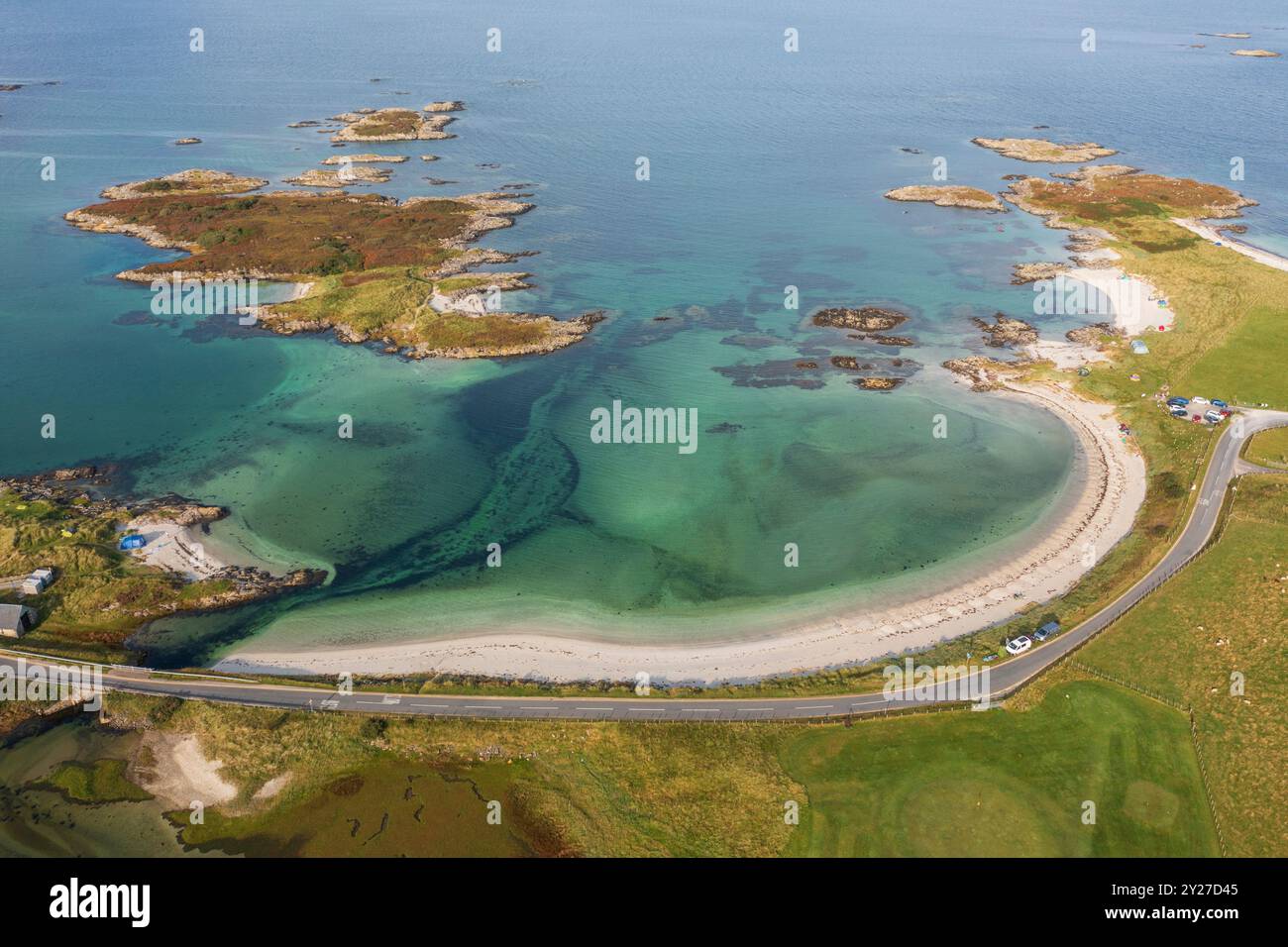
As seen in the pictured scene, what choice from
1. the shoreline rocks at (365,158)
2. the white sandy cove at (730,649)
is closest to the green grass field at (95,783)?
the white sandy cove at (730,649)

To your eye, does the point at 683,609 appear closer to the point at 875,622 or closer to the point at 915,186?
the point at 875,622

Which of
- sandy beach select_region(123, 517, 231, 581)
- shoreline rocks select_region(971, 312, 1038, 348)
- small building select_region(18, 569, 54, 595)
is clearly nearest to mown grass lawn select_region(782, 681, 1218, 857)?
sandy beach select_region(123, 517, 231, 581)

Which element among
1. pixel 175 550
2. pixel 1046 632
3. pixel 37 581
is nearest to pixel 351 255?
pixel 175 550

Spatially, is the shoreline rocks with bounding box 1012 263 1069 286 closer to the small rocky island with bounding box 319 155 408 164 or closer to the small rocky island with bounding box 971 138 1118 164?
the small rocky island with bounding box 971 138 1118 164

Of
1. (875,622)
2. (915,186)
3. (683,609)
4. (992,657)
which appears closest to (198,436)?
(683,609)

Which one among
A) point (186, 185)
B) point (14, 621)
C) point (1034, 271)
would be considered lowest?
point (14, 621)

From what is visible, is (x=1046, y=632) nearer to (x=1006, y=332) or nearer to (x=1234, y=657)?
(x=1234, y=657)
